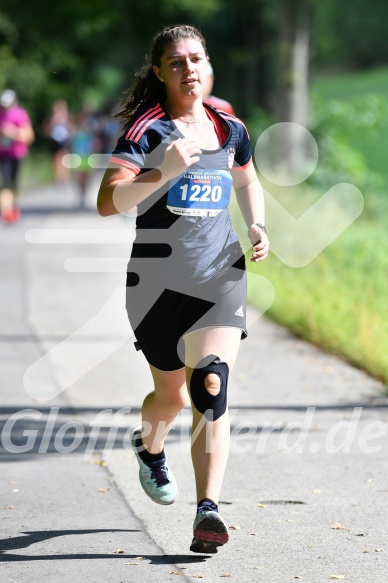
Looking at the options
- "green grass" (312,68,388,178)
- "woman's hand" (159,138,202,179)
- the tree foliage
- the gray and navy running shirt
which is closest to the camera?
"woman's hand" (159,138,202,179)

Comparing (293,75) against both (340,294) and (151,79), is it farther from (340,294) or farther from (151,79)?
(151,79)

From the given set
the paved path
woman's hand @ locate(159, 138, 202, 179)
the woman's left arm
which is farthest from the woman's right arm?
the paved path

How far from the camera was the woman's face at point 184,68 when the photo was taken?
4648 millimetres

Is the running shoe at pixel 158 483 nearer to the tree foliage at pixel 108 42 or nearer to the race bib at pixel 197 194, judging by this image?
the race bib at pixel 197 194

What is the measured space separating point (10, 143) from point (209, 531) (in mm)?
14266

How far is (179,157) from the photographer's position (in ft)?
14.1

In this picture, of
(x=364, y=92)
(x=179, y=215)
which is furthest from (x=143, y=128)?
(x=364, y=92)

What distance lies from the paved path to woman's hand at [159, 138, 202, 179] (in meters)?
1.40

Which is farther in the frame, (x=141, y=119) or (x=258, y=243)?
(x=258, y=243)

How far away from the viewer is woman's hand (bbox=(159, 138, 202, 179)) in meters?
4.31

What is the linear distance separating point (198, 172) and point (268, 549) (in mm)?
1427

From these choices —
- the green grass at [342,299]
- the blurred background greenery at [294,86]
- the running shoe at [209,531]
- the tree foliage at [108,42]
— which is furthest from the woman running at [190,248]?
the tree foliage at [108,42]

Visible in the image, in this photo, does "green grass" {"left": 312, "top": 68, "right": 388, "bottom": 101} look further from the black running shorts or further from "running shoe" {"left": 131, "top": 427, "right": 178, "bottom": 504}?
the black running shorts

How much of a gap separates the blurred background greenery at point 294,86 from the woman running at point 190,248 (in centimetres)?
58
